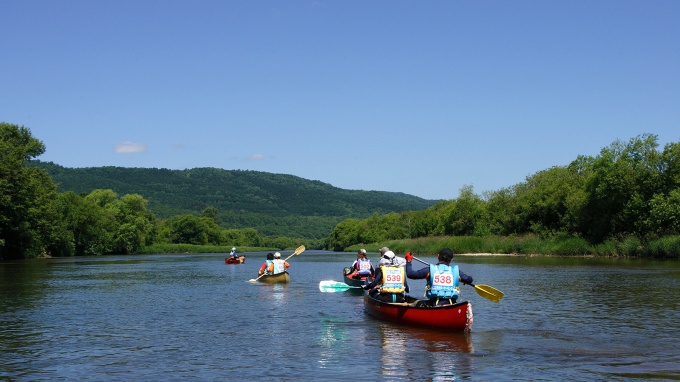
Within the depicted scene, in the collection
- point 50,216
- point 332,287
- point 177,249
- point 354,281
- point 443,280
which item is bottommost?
point 332,287

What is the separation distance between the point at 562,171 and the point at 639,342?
77.4 m

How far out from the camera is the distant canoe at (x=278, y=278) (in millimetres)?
36125

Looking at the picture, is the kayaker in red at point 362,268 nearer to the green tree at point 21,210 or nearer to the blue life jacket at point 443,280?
the blue life jacket at point 443,280

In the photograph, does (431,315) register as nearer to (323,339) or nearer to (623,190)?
(323,339)

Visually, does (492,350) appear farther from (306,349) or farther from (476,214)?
(476,214)

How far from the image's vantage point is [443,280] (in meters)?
17.8

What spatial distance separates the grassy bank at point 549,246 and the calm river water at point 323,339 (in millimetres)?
28940

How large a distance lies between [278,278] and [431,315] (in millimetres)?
19495

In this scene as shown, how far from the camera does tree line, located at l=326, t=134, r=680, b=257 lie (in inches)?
2360

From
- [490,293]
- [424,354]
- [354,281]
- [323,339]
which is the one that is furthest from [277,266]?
[424,354]

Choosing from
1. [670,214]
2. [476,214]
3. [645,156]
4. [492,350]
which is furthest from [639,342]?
[476,214]

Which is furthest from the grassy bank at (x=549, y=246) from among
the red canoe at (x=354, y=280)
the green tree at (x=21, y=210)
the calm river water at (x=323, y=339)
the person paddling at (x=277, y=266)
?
the green tree at (x=21, y=210)

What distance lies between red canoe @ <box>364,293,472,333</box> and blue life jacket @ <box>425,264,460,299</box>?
56 cm

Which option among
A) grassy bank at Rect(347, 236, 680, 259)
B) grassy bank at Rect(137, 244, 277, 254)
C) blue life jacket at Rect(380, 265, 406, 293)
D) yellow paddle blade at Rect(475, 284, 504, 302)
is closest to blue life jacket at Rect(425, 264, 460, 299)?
yellow paddle blade at Rect(475, 284, 504, 302)
